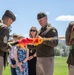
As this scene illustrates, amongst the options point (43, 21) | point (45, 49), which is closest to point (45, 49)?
point (45, 49)

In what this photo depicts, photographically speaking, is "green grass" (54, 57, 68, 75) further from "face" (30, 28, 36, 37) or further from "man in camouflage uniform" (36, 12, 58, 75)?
"man in camouflage uniform" (36, 12, 58, 75)

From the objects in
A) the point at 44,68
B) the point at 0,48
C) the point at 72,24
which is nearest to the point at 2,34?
the point at 0,48

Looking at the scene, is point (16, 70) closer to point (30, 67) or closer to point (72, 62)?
point (30, 67)

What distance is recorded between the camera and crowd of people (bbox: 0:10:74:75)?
7.15 m

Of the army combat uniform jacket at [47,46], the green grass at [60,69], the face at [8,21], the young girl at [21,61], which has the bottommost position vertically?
the green grass at [60,69]

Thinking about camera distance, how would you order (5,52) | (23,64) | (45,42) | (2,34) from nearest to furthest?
(2,34)
(5,52)
(45,42)
(23,64)

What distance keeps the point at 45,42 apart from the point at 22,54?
1.78m

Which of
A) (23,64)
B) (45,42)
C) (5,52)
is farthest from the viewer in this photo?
(23,64)

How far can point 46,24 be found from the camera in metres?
8.45

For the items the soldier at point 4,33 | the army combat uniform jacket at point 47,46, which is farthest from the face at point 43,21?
the soldier at point 4,33

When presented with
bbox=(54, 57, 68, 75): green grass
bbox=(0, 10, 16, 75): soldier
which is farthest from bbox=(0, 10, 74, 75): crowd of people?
bbox=(54, 57, 68, 75): green grass

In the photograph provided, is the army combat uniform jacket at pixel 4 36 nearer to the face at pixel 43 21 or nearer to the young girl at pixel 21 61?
the face at pixel 43 21

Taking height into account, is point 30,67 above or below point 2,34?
below

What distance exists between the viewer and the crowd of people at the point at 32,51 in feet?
23.4
